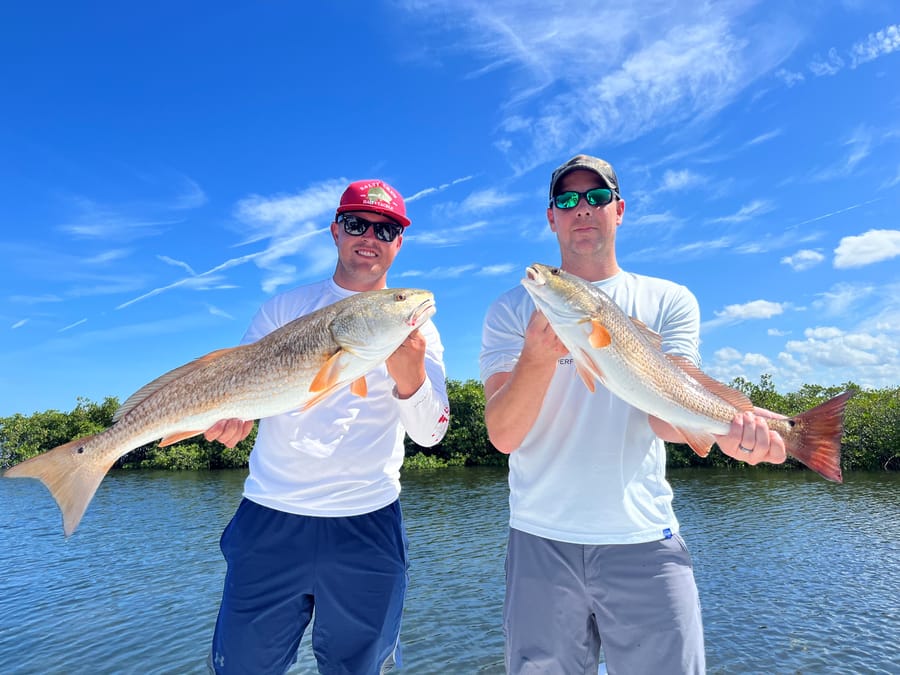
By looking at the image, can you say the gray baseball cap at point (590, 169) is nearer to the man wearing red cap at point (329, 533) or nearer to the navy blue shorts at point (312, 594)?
the man wearing red cap at point (329, 533)

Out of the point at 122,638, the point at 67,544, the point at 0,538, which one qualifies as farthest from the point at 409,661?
the point at 0,538

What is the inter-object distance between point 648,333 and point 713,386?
529 millimetres

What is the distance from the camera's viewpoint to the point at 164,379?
154 inches

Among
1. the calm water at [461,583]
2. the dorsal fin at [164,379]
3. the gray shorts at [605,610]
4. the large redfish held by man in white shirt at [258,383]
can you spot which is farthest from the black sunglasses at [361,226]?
the calm water at [461,583]

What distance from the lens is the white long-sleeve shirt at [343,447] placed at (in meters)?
3.84

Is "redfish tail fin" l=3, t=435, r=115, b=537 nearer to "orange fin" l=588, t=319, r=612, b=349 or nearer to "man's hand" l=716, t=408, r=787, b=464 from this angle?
"orange fin" l=588, t=319, r=612, b=349

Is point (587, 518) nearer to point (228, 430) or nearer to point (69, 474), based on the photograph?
point (228, 430)

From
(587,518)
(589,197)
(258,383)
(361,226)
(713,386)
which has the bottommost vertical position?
(587,518)

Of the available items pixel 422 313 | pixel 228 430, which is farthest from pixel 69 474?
pixel 422 313

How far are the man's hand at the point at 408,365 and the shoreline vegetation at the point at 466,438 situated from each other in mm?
35229

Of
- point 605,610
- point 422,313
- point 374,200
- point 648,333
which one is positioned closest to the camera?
point 605,610

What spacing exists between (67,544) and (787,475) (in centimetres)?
4502

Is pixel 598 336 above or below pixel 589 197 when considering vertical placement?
below

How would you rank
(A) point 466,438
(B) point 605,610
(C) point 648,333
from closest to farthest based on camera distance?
(B) point 605,610 → (C) point 648,333 → (A) point 466,438
